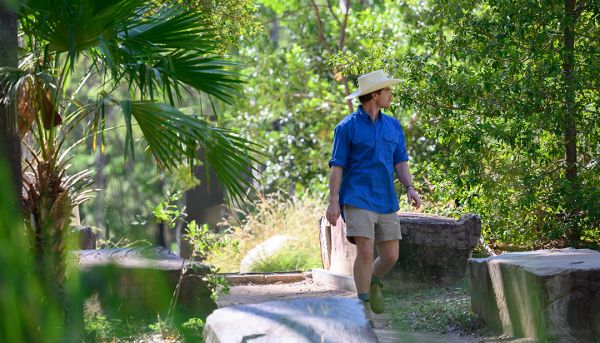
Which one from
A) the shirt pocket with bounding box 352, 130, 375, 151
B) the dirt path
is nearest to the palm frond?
the shirt pocket with bounding box 352, 130, 375, 151

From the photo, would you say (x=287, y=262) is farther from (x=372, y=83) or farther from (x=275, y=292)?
(x=372, y=83)

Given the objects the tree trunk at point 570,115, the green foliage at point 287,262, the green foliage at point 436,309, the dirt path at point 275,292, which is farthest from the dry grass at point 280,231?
the green foliage at point 436,309

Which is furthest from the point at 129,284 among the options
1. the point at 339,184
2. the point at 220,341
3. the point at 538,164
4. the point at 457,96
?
the point at 538,164

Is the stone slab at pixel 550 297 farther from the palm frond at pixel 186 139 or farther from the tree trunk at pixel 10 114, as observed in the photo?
the tree trunk at pixel 10 114

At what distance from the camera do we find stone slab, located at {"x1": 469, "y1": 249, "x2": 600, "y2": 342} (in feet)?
17.4

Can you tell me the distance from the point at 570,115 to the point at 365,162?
3.75 m

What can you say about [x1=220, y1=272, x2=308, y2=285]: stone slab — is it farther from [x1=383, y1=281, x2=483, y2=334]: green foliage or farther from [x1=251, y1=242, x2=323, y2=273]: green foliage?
[x1=383, y1=281, x2=483, y2=334]: green foliage

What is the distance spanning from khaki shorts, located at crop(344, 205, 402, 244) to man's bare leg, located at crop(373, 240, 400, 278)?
0.18 feet

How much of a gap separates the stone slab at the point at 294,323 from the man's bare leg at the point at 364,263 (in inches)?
99.9

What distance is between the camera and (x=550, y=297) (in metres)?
5.37

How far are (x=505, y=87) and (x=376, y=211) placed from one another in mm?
3633

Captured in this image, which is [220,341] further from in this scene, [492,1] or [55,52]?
[492,1]

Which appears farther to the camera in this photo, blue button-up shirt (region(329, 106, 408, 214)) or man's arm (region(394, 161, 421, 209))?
man's arm (region(394, 161, 421, 209))

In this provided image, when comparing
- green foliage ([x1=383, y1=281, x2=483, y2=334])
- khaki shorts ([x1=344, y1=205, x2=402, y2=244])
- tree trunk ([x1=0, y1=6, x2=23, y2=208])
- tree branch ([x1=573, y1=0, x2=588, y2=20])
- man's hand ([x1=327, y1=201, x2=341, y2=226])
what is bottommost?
green foliage ([x1=383, y1=281, x2=483, y2=334])
